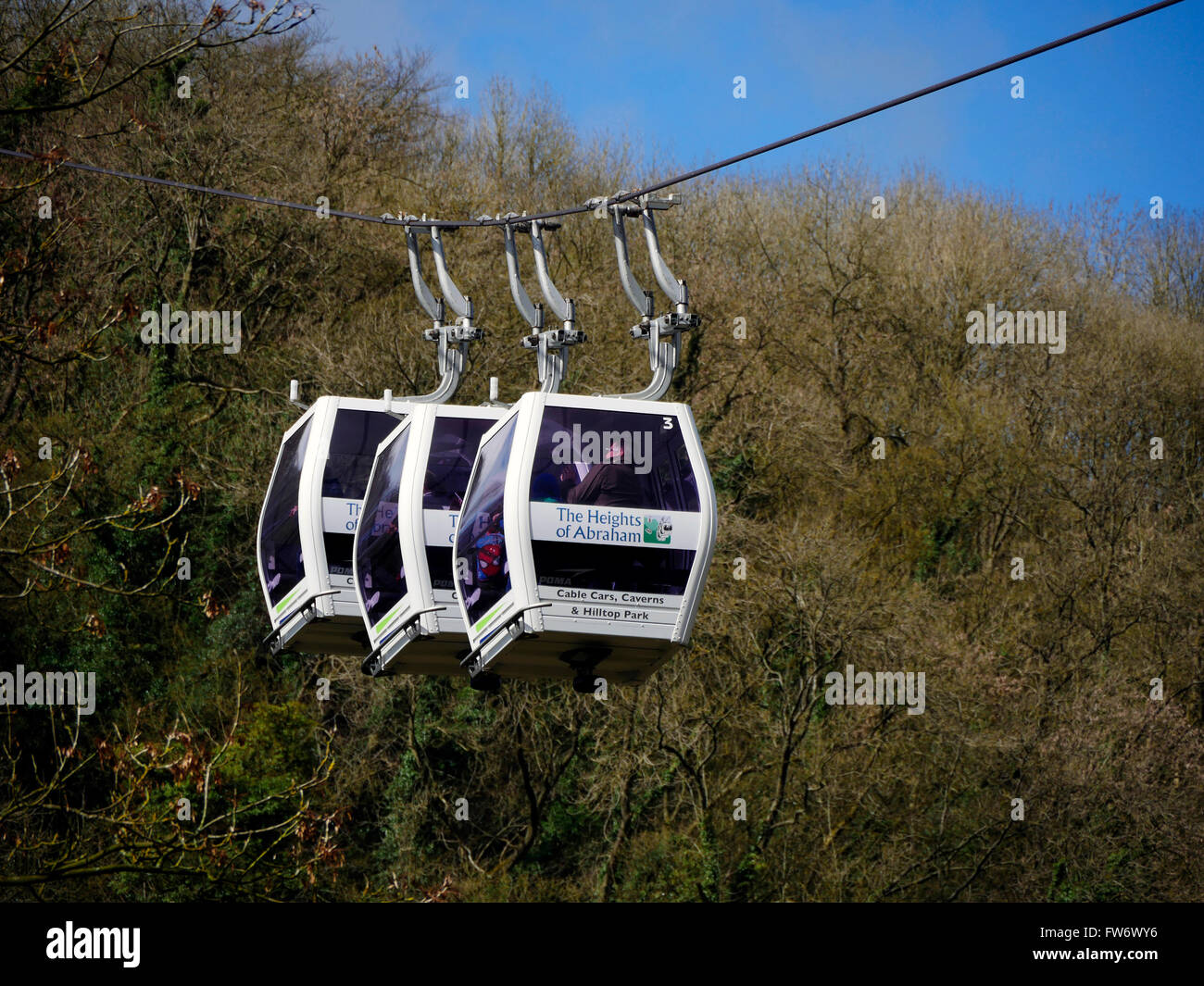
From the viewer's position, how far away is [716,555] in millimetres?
27875

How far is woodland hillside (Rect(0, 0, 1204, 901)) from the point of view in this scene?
2738 cm

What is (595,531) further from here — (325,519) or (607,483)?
(325,519)

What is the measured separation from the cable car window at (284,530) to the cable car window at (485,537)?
3084 millimetres

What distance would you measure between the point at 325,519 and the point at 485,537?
337 centimetres

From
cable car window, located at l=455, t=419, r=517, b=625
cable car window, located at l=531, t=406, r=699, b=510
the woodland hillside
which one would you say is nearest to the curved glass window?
cable car window, located at l=455, t=419, r=517, b=625

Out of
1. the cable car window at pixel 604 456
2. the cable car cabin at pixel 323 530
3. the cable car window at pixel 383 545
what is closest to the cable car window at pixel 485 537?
the cable car window at pixel 604 456

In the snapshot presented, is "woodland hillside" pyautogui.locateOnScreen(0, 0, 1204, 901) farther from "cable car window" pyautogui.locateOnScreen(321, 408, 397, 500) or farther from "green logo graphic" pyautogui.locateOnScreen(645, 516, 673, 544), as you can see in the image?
"green logo graphic" pyautogui.locateOnScreen(645, 516, 673, 544)

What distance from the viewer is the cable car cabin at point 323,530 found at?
1458 centimetres
